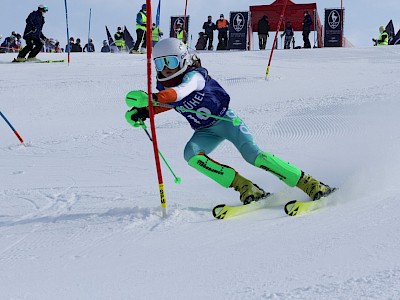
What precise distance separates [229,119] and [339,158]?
2132mm

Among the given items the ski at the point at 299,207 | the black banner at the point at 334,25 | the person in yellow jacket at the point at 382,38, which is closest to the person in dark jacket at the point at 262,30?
the black banner at the point at 334,25

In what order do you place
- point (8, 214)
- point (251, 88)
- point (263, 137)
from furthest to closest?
1. point (251, 88)
2. point (263, 137)
3. point (8, 214)

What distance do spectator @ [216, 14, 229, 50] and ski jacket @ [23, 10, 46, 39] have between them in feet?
24.8

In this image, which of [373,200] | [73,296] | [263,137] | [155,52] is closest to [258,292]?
[73,296]

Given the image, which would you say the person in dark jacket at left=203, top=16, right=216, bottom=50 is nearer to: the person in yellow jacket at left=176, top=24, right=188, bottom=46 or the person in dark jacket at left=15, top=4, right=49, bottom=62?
Answer: the person in yellow jacket at left=176, top=24, right=188, bottom=46

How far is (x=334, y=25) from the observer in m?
22.0

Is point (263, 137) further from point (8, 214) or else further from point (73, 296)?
point (73, 296)

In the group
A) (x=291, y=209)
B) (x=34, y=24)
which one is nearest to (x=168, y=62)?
(x=291, y=209)

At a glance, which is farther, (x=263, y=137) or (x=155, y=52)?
(x=263, y=137)

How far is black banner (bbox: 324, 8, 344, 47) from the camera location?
864 inches

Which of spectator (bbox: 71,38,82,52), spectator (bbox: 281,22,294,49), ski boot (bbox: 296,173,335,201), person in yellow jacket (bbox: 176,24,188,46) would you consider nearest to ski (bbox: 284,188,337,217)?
ski boot (bbox: 296,173,335,201)

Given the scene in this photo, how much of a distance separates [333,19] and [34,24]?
11790mm

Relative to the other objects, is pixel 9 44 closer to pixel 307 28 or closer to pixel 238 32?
pixel 238 32

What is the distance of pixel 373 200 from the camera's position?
13.1 feet
